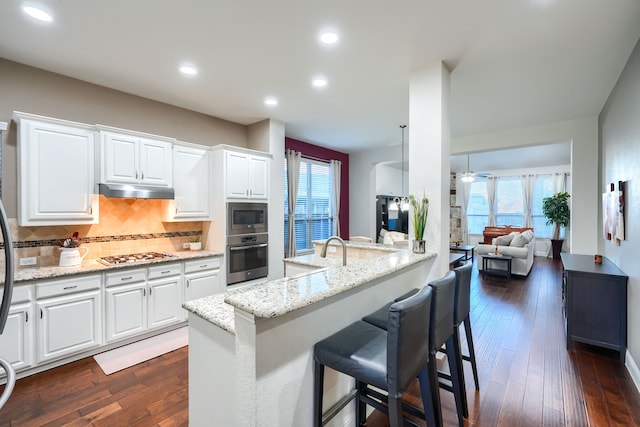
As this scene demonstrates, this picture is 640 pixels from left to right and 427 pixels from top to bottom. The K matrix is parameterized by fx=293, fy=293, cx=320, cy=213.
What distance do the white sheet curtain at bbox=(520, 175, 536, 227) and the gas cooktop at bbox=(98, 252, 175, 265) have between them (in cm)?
1034

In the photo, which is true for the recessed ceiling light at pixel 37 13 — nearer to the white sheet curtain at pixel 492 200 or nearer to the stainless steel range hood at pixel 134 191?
the stainless steel range hood at pixel 134 191

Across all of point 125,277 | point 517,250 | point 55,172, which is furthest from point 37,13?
point 517,250

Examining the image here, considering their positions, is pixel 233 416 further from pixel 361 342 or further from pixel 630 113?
pixel 630 113

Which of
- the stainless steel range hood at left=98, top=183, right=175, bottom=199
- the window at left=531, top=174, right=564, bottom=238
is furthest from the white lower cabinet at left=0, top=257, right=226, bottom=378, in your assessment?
the window at left=531, top=174, right=564, bottom=238

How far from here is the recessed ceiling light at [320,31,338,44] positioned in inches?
93.9

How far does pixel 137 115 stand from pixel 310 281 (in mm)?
3381

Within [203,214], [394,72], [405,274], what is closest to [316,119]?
[394,72]

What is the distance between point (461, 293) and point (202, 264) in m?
3.03

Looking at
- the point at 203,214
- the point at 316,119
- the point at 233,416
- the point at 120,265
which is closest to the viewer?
the point at 233,416

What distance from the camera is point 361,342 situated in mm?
1566

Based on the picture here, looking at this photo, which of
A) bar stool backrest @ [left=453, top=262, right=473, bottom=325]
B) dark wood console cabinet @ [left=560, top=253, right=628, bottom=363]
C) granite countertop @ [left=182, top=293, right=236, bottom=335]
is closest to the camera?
granite countertop @ [left=182, top=293, right=236, bottom=335]

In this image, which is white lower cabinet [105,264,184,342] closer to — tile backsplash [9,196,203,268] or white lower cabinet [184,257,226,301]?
white lower cabinet [184,257,226,301]

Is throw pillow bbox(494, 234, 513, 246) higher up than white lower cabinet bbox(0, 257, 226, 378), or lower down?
higher up

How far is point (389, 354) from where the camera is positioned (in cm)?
128
